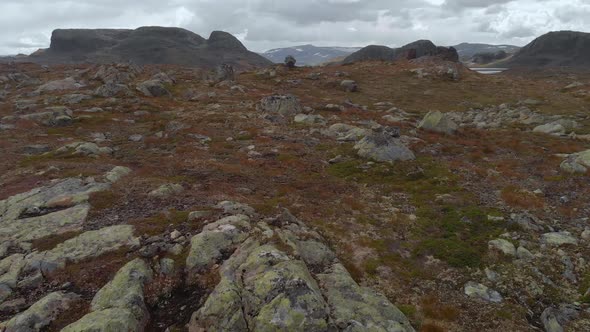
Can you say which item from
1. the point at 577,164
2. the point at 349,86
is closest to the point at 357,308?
the point at 577,164

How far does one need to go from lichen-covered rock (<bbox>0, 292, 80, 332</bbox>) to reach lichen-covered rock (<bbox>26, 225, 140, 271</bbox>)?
2475 millimetres

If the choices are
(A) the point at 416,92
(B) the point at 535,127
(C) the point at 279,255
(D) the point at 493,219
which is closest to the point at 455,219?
(D) the point at 493,219

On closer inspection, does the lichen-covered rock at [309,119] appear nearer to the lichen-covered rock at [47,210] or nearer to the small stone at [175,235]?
the lichen-covered rock at [47,210]

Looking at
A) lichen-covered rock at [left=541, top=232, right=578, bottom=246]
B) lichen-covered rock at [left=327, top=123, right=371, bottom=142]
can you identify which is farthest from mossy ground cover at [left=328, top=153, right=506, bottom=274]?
lichen-covered rock at [left=327, top=123, right=371, bottom=142]

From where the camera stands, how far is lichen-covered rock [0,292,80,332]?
1116 centimetres

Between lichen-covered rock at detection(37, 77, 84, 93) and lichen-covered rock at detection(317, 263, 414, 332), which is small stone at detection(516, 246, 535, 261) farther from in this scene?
lichen-covered rock at detection(37, 77, 84, 93)

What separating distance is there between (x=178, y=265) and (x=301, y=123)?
31.8 meters

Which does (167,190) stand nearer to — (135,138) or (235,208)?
(235,208)

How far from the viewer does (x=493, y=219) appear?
2033cm

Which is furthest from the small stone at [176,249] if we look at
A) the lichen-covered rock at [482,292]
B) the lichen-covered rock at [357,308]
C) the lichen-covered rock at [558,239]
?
the lichen-covered rock at [558,239]

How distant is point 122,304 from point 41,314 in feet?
7.89

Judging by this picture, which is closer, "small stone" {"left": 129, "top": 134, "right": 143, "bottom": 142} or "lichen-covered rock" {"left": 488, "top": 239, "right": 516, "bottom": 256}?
"lichen-covered rock" {"left": 488, "top": 239, "right": 516, "bottom": 256}

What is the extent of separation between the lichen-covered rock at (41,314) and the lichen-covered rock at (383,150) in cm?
2348

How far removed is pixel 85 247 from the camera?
15508 mm
